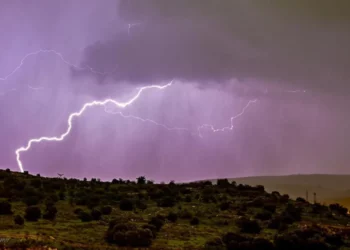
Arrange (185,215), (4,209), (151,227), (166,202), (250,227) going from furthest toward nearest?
1. (166,202)
2. (185,215)
3. (250,227)
4. (4,209)
5. (151,227)

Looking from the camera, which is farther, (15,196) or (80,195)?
(80,195)

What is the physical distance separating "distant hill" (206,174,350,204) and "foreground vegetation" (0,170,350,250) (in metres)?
102

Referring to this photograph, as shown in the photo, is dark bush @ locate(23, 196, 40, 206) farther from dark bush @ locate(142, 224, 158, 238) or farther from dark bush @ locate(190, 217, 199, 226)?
dark bush @ locate(190, 217, 199, 226)

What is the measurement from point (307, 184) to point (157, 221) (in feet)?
477

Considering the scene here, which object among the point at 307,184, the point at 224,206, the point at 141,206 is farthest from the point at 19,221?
the point at 307,184

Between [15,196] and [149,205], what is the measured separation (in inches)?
477

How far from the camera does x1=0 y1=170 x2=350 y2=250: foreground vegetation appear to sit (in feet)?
85.9

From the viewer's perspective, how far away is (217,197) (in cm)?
4900

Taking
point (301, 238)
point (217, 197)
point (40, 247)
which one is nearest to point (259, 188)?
point (217, 197)

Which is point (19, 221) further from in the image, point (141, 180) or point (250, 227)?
point (141, 180)

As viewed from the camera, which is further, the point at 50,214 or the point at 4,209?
the point at 50,214

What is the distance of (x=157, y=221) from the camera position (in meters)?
→ 31.6

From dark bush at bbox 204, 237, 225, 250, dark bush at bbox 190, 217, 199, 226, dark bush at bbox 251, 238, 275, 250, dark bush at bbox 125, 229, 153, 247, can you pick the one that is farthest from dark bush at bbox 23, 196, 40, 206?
dark bush at bbox 251, 238, 275, 250

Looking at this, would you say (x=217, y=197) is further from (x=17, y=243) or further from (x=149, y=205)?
(x=17, y=243)
